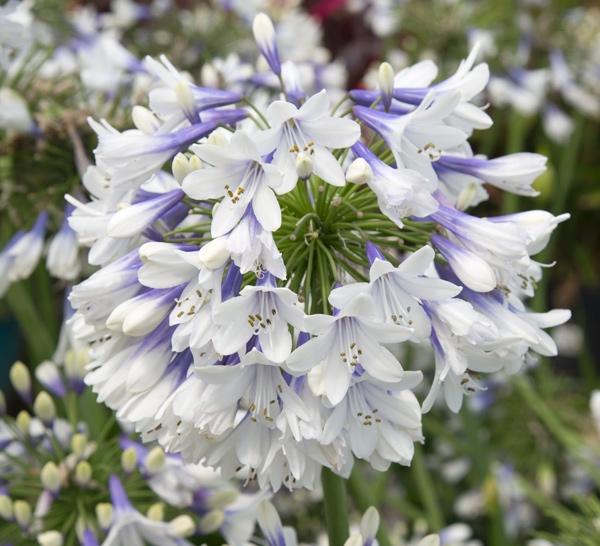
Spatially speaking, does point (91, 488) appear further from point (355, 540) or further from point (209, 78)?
point (209, 78)

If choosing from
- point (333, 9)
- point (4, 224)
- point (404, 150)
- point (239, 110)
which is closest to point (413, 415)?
point (404, 150)

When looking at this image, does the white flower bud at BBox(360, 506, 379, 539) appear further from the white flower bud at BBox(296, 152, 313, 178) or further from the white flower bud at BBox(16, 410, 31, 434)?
the white flower bud at BBox(16, 410, 31, 434)

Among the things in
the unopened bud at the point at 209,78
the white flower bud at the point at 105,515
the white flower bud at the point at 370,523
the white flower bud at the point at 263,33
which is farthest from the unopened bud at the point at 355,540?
the unopened bud at the point at 209,78

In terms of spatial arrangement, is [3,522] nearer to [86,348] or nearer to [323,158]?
[86,348]

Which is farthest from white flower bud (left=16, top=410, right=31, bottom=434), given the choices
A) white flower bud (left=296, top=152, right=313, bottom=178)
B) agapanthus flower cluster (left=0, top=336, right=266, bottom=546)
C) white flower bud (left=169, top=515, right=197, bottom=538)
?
white flower bud (left=296, top=152, right=313, bottom=178)

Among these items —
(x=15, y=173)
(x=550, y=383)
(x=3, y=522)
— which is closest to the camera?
(x=3, y=522)

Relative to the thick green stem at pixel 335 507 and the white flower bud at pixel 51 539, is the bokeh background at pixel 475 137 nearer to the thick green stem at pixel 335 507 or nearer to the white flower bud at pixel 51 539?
the thick green stem at pixel 335 507
